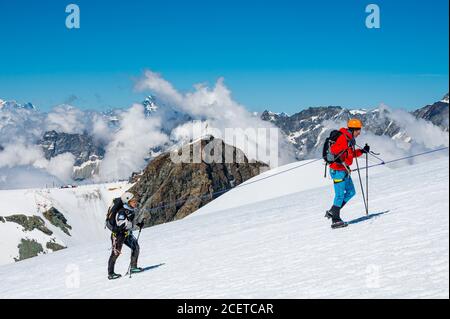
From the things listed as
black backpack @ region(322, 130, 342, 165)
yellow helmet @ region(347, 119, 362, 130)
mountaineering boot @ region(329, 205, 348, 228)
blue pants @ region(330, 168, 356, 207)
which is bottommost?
mountaineering boot @ region(329, 205, 348, 228)

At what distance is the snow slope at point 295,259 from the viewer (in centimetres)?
936

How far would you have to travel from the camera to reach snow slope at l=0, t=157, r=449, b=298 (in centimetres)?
936

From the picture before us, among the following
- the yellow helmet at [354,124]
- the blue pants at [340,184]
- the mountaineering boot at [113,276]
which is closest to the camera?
the yellow helmet at [354,124]

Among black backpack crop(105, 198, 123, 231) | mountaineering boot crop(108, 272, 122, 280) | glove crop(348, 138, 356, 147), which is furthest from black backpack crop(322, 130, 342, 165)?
mountaineering boot crop(108, 272, 122, 280)

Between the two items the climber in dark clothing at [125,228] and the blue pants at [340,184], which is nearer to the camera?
the climber in dark clothing at [125,228]

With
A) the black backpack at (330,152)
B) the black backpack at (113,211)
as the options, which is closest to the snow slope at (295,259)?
the black backpack at (113,211)

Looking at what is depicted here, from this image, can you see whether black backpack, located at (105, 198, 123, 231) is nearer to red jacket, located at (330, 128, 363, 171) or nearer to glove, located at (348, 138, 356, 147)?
red jacket, located at (330, 128, 363, 171)

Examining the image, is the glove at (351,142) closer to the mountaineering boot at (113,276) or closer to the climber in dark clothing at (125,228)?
the climber in dark clothing at (125,228)

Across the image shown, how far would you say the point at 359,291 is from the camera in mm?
8766

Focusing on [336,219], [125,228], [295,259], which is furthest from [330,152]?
[125,228]

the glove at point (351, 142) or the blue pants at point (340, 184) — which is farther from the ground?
the glove at point (351, 142)
